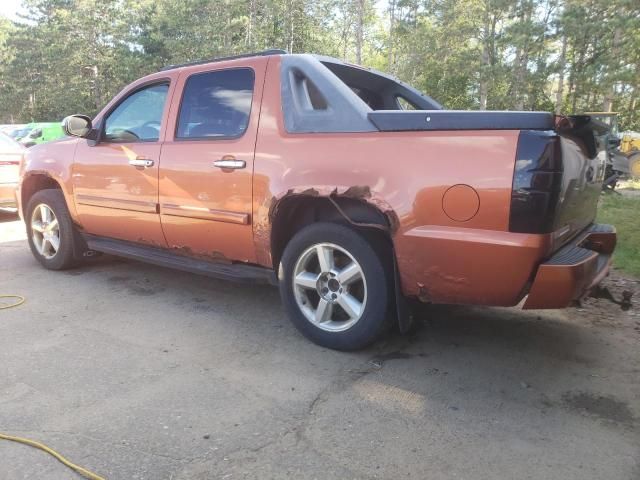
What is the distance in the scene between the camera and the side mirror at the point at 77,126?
4547mm

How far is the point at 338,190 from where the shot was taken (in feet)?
10.2

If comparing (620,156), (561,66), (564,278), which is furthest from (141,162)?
(561,66)

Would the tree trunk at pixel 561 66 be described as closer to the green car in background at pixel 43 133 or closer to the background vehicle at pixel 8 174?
the green car in background at pixel 43 133

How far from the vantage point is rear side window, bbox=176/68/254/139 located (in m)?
3.70

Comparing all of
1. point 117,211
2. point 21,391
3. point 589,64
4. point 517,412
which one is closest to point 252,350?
point 21,391

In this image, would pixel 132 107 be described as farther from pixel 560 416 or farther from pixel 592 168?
pixel 560 416

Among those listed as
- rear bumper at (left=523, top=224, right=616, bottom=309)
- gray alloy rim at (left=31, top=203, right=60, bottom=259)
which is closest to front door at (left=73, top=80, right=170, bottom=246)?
gray alloy rim at (left=31, top=203, right=60, bottom=259)

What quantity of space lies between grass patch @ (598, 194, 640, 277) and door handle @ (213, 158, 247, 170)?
12.8ft

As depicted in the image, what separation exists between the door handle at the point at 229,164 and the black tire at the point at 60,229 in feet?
7.63

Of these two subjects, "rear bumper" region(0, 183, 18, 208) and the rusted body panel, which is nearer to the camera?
the rusted body panel

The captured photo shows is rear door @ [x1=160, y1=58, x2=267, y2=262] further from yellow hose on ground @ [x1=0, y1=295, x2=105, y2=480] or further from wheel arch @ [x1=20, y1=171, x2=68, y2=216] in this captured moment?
wheel arch @ [x1=20, y1=171, x2=68, y2=216]

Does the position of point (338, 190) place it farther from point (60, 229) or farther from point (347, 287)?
point (60, 229)

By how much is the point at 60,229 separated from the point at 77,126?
117cm

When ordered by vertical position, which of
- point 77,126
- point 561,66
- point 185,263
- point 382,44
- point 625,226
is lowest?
point 625,226
